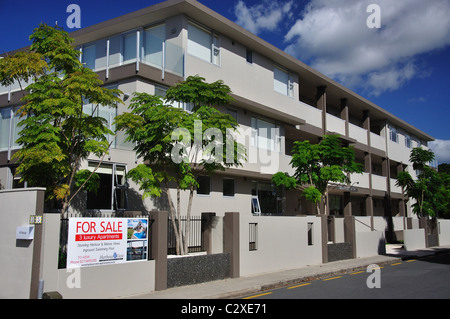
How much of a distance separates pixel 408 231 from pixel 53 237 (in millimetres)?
23955

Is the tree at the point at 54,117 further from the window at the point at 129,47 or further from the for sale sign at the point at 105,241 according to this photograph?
the window at the point at 129,47

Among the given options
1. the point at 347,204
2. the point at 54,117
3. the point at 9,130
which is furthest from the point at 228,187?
the point at 347,204

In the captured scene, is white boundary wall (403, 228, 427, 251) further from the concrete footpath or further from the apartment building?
the concrete footpath

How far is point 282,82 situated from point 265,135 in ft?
13.3

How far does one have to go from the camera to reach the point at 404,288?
497 inches

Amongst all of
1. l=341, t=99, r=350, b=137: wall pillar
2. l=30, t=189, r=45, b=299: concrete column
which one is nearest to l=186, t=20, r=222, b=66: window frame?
l=30, t=189, r=45, b=299: concrete column

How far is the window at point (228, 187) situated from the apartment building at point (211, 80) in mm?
49

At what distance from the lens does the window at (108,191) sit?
1517 centimetres

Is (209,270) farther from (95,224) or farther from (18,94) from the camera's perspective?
(18,94)

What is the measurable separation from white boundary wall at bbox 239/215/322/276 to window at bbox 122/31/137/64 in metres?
7.84

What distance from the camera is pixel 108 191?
50.9 feet

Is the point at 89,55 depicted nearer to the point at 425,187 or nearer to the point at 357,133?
the point at 357,133

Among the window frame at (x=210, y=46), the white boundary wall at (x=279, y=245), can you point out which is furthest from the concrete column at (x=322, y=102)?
the window frame at (x=210, y=46)

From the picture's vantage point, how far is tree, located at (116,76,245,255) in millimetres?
13820
